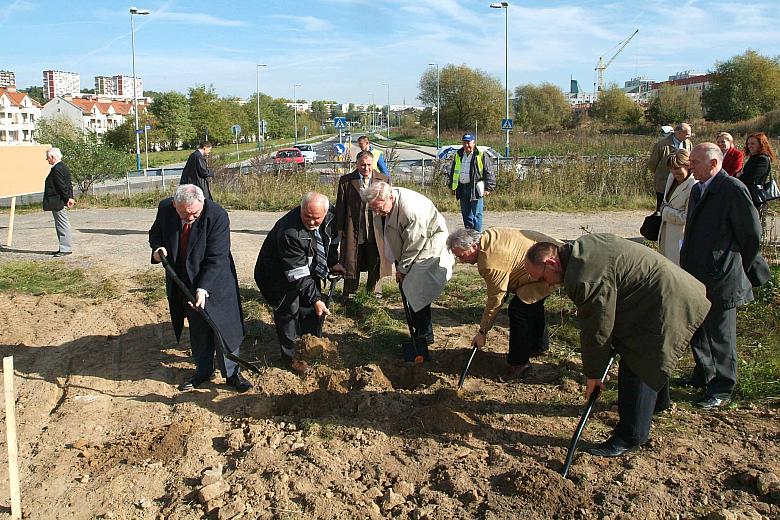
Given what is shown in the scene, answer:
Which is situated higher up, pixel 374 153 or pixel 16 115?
pixel 16 115

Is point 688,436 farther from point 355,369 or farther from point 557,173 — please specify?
point 557,173

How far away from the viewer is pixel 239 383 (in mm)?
5430

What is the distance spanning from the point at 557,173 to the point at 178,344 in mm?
12311

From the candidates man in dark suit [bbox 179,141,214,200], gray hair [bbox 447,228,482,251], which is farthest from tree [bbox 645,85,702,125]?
gray hair [bbox 447,228,482,251]

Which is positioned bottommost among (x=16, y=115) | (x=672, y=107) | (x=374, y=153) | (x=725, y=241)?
(x=725, y=241)

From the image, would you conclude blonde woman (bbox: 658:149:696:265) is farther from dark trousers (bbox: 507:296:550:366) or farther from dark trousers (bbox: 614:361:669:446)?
dark trousers (bbox: 614:361:669:446)

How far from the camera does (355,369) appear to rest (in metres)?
5.69

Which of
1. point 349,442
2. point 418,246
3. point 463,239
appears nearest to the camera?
point 349,442

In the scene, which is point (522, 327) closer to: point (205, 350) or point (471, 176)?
point (205, 350)

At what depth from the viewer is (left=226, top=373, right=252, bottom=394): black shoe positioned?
5.41m

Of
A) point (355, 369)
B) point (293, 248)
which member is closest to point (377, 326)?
point (355, 369)

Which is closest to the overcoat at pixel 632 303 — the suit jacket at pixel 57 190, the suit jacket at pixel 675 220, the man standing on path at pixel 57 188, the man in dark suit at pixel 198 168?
the suit jacket at pixel 675 220

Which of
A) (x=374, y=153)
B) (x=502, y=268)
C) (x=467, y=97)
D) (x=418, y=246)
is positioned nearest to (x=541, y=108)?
(x=467, y=97)

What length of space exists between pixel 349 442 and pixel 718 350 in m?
2.78
